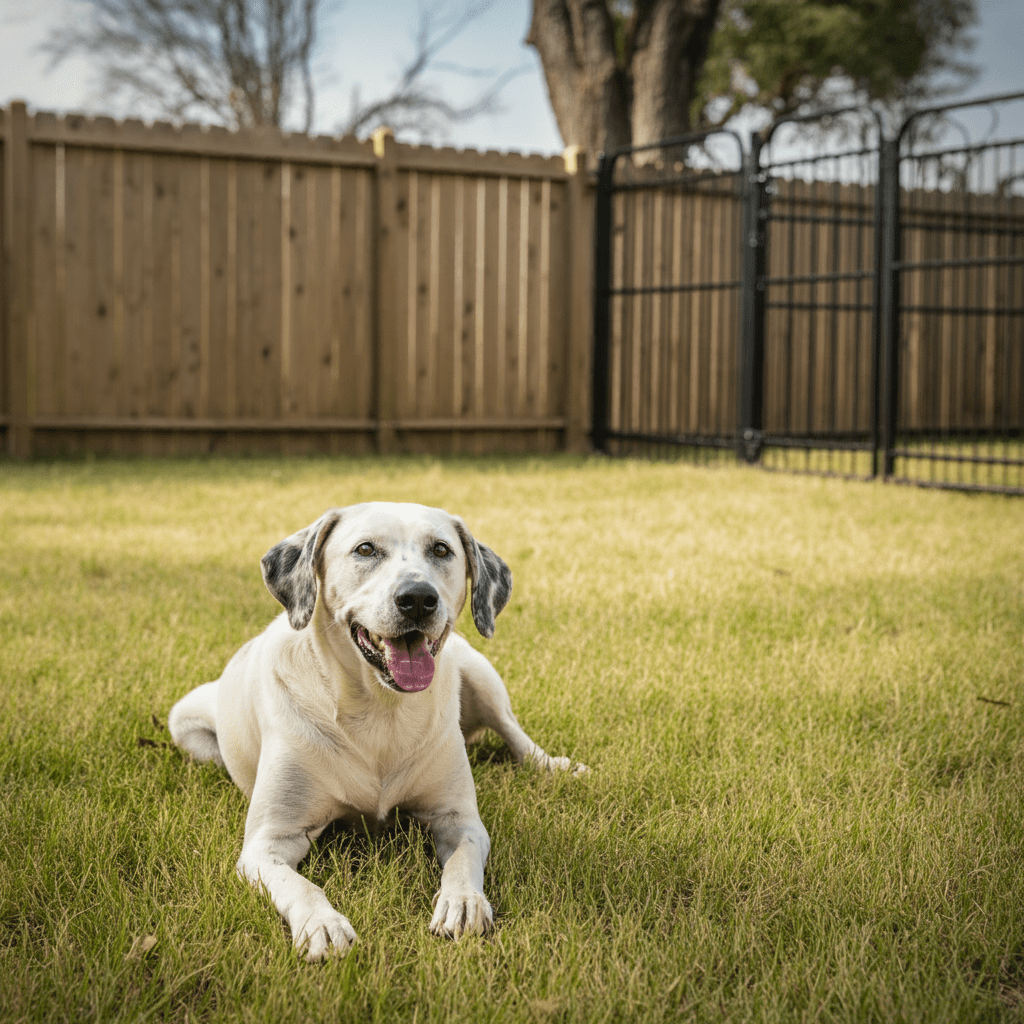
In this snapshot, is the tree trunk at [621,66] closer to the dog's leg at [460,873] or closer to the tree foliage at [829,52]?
the tree foliage at [829,52]

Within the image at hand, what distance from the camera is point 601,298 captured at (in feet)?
37.3

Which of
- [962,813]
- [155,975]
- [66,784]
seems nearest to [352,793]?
[155,975]

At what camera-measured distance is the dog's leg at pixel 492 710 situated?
297 cm

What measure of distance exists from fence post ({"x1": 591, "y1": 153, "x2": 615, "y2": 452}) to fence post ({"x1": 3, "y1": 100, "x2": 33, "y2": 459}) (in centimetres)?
531

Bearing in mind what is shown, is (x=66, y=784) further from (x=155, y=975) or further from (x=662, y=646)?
(x=662, y=646)

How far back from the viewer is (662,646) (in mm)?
4105

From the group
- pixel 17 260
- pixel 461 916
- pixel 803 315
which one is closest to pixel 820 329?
pixel 803 315

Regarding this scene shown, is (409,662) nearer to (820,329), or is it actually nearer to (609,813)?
(609,813)

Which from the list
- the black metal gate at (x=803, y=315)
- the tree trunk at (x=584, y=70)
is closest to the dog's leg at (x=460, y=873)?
the black metal gate at (x=803, y=315)

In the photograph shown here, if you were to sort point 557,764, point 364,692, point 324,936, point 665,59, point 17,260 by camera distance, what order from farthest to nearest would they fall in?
point 665,59 < point 17,260 < point 557,764 < point 364,692 < point 324,936

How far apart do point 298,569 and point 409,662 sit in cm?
34

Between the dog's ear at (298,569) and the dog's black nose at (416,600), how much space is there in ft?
0.86

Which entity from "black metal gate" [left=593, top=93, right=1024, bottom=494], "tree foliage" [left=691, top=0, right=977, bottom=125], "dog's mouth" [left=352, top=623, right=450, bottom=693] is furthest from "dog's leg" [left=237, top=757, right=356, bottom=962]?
"tree foliage" [left=691, top=0, right=977, bottom=125]

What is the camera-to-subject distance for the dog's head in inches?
90.2
